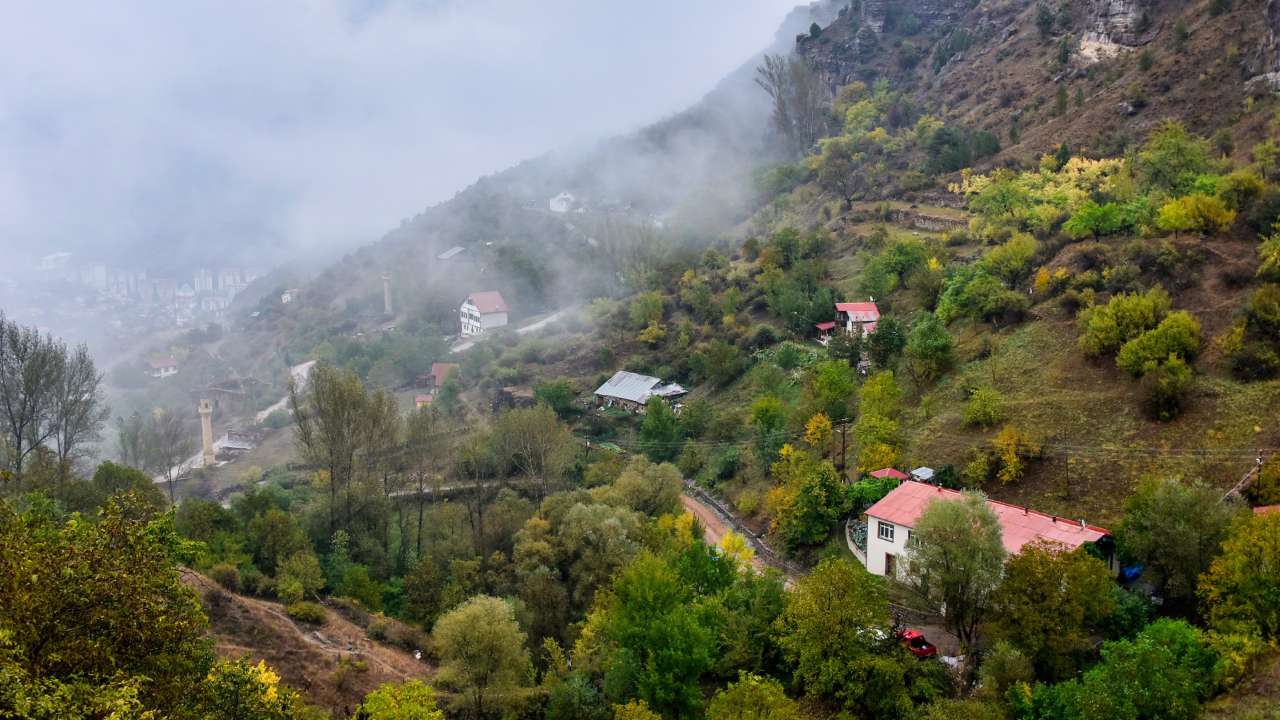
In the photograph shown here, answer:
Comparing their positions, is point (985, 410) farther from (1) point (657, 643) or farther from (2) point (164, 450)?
(2) point (164, 450)

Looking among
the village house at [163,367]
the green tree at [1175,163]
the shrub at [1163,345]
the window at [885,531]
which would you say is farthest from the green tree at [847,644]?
the village house at [163,367]

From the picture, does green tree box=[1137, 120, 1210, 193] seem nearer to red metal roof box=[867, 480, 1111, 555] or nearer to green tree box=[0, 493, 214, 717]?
red metal roof box=[867, 480, 1111, 555]

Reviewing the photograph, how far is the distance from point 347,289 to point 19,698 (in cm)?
8831

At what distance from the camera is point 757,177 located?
81812mm

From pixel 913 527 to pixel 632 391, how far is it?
27168 millimetres

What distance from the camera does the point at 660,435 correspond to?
136ft

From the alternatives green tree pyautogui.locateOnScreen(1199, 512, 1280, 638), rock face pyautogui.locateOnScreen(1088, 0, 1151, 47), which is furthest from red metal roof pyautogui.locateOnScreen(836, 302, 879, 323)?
rock face pyautogui.locateOnScreen(1088, 0, 1151, 47)

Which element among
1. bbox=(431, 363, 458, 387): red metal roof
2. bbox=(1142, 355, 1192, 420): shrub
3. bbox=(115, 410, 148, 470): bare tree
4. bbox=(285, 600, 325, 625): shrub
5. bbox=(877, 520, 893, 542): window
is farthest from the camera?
bbox=(431, 363, 458, 387): red metal roof

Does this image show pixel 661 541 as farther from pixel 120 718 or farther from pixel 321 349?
pixel 321 349

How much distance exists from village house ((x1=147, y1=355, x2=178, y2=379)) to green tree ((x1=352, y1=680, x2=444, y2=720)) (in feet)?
247

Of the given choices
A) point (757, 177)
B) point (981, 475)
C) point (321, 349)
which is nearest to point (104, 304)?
point (321, 349)

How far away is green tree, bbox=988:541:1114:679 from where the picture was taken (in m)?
18.1

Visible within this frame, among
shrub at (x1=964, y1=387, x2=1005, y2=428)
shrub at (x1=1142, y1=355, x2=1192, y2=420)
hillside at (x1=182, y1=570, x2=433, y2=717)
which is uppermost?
shrub at (x1=1142, y1=355, x2=1192, y2=420)

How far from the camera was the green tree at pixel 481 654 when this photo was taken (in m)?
21.3
